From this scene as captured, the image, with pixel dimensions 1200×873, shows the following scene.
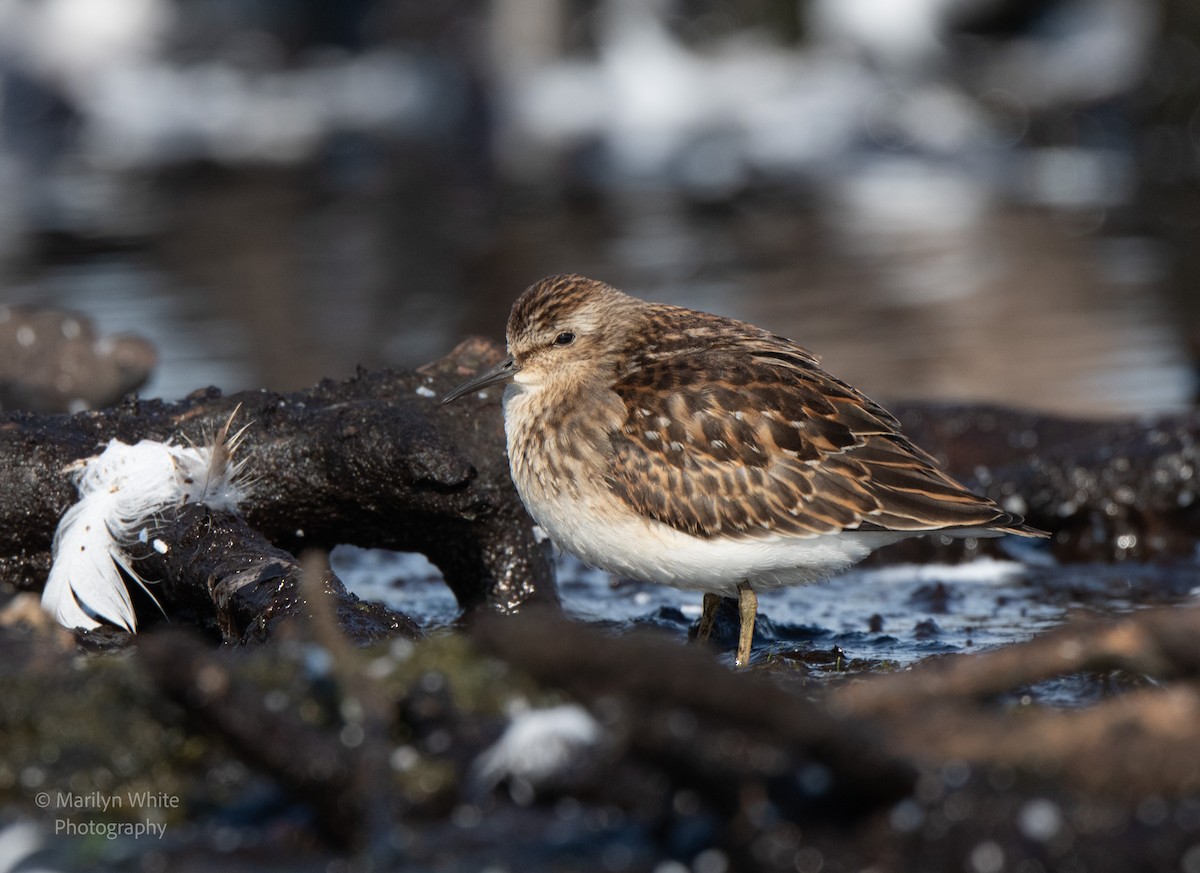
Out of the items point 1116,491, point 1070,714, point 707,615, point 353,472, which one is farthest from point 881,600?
point 1070,714

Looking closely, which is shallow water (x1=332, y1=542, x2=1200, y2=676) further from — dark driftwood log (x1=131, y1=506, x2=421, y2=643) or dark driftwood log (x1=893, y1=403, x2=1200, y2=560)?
dark driftwood log (x1=131, y1=506, x2=421, y2=643)

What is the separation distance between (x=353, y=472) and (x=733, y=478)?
157cm

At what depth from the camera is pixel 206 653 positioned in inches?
151

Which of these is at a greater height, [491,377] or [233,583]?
[491,377]

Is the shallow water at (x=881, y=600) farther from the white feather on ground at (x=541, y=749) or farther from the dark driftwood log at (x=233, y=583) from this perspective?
the white feather on ground at (x=541, y=749)

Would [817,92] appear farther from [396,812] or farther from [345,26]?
[396,812]

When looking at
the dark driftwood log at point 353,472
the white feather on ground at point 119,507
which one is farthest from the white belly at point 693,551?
the white feather on ground at point 119,507

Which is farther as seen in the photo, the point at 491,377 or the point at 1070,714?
the point at 491,377

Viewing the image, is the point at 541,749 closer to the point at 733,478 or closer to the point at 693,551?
the point at 693,551

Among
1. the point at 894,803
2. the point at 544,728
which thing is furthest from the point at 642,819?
the point at 894,803

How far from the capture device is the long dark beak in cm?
612

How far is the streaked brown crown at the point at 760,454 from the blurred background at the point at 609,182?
159 inches

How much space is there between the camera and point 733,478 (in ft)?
17.9

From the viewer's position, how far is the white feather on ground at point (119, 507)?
18.1 feet
